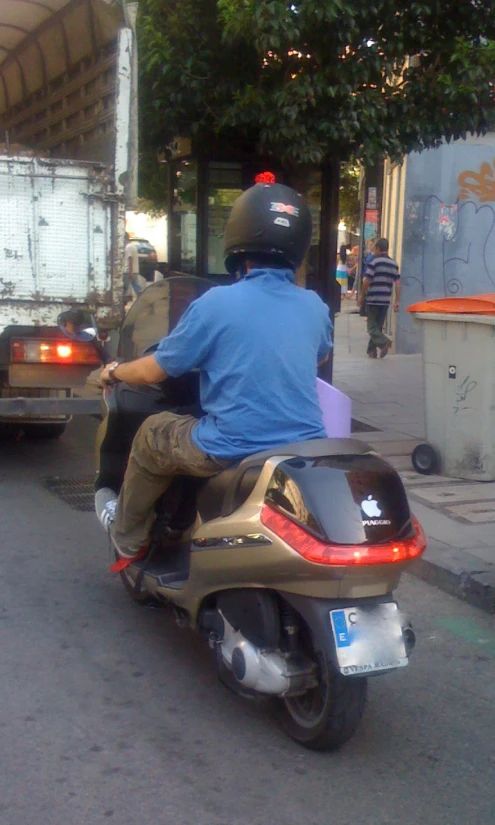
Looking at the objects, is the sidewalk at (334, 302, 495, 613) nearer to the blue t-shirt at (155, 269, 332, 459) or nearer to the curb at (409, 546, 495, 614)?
the curb at (409, 546, 495, 614)

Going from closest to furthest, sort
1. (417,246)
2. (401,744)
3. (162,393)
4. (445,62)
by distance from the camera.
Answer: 1. (401,744)
2. (162,393)
3. (445,62)
4. (417,246)

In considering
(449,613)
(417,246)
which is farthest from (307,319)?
(417,246)

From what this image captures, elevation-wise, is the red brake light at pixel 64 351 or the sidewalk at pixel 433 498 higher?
the red brake light at pixel 64 351

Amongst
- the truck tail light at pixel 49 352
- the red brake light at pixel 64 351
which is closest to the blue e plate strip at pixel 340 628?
the truck tail light at pixel 49 352

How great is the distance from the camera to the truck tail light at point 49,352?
6461mm

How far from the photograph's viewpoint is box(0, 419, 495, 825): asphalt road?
10.1 feet

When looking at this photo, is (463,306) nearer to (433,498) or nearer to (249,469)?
(433,498)

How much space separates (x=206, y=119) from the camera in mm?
8570

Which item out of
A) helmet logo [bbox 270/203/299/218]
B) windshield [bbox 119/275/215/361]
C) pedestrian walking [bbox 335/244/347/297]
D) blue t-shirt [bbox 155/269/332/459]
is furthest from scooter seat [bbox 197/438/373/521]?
pedestrian walking [bbox 335/244/347/297]

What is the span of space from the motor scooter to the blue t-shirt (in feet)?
0.51

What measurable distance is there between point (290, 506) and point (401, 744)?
1.00 meters

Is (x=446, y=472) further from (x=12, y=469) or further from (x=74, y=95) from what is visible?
(x=74, y=95)

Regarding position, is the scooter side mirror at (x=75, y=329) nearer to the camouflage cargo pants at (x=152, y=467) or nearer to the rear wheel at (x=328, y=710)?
the camouflage cargo pants at (x=152, y=467)

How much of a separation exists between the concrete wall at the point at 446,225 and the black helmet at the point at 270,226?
414 inches
